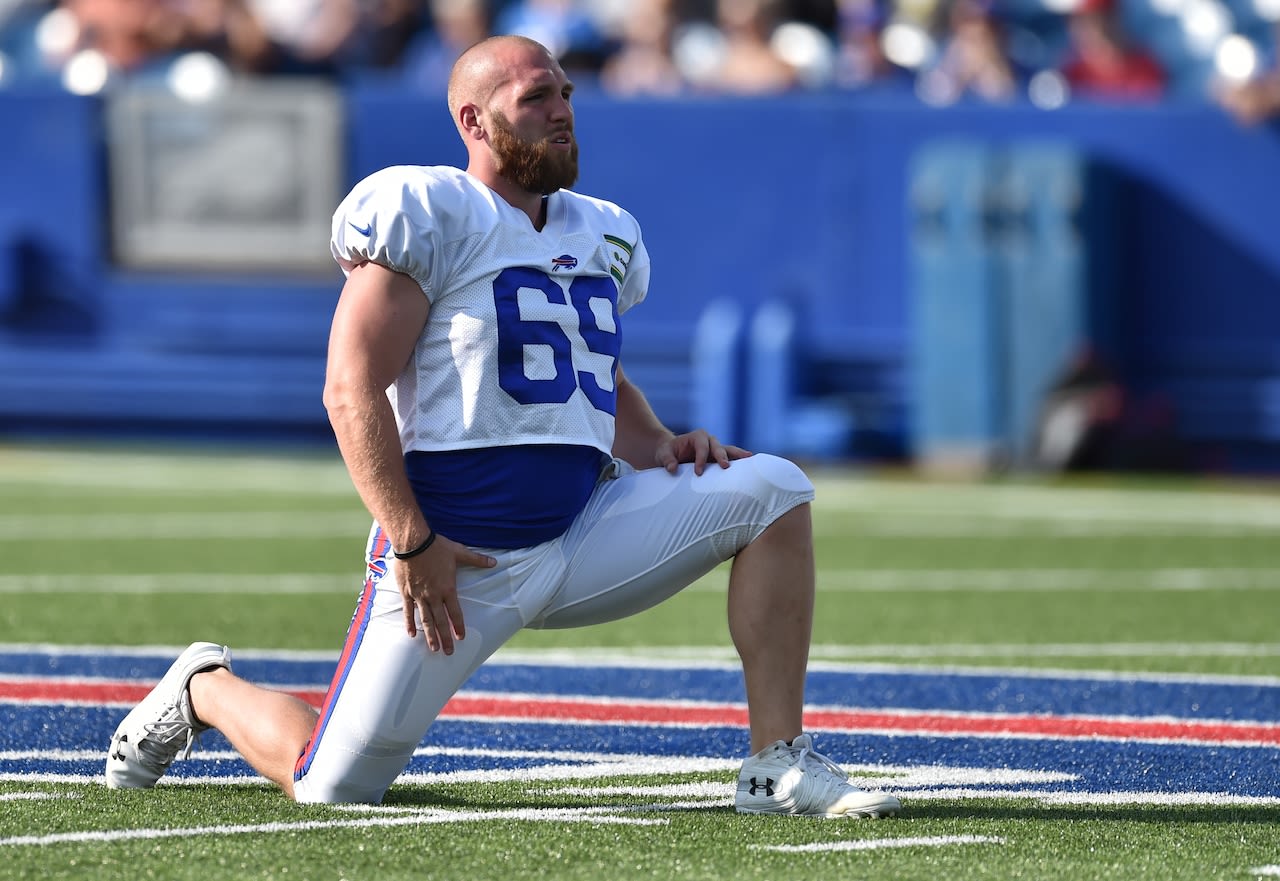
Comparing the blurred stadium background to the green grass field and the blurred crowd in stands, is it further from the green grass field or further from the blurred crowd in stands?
the green grass field

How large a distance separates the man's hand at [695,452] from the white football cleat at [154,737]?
1034 mm

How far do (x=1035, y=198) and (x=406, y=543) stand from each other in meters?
10.3

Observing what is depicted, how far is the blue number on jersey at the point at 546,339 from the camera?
14.6 ft

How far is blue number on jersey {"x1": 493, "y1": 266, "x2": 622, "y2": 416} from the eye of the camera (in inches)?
176

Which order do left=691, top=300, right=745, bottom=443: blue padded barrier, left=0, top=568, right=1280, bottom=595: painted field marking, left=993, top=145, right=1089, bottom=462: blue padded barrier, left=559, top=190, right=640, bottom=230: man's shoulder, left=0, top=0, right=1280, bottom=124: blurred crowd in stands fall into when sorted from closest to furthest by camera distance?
left=559, top=190, right=640, bottom=230: man's shoulder
left=0, top=568, right=1280, bottom=595: painted field marking
left=993, top=145, right=1089, bottom=462: blue padded barrier
left=691, top=300, right=745, bottom=443: blue padded barrier
left=0, top=0, right=1280, bottom=124: blurred crowd in stands

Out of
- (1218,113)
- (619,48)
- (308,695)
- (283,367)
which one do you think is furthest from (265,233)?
(308,695)

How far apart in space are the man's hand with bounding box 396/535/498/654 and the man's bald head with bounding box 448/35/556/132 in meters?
0.84

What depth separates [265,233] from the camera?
52.2 feet

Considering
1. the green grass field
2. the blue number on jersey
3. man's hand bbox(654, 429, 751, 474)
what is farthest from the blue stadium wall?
the blue number on jersey

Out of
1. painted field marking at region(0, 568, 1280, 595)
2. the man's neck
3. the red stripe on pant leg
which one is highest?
the man's neck

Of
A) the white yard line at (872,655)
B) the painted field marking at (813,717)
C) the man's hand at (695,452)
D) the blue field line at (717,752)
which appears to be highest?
the man's hand at (695,452)

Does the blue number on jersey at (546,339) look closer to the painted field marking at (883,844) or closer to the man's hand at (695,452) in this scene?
the man's hand at (695,452)

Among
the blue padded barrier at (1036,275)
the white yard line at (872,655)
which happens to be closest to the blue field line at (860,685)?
the white yard line at (872,655)

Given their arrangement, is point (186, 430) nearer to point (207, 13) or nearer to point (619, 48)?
point (207, 13)
